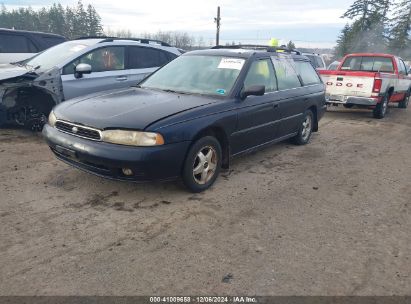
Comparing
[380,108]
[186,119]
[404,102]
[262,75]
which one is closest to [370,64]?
[380,108]

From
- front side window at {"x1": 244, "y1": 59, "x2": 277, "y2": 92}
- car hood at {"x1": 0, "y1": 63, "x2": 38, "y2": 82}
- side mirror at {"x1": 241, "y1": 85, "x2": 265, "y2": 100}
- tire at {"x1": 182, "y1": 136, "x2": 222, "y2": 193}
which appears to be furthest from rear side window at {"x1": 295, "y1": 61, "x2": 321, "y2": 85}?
car hood at {"x1": 0, "y1": 63, "x2": 38, "y2": 82}

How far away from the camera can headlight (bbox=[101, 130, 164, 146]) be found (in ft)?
11.7

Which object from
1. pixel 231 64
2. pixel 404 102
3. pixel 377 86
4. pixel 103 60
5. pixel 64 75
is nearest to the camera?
pixel 231 64

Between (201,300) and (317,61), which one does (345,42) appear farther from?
(201,300)

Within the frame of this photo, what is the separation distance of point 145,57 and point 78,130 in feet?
13.1

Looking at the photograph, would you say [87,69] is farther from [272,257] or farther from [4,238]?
[272,257]

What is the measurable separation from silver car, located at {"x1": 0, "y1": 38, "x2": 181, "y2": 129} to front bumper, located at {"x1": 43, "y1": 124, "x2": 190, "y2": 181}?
7.89ft

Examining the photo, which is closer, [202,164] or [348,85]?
[202,164]

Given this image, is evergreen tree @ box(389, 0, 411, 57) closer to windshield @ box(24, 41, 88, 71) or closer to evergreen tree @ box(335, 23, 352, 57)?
evergreen tree @ box(335, 23, 352, 57)

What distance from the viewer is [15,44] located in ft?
29.6

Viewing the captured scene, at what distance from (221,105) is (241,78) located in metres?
0.62

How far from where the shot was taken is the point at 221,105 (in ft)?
14.2

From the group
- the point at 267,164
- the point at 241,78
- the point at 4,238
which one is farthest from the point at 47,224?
the point at 267,164

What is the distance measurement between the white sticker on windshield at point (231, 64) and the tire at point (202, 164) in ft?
3.83
